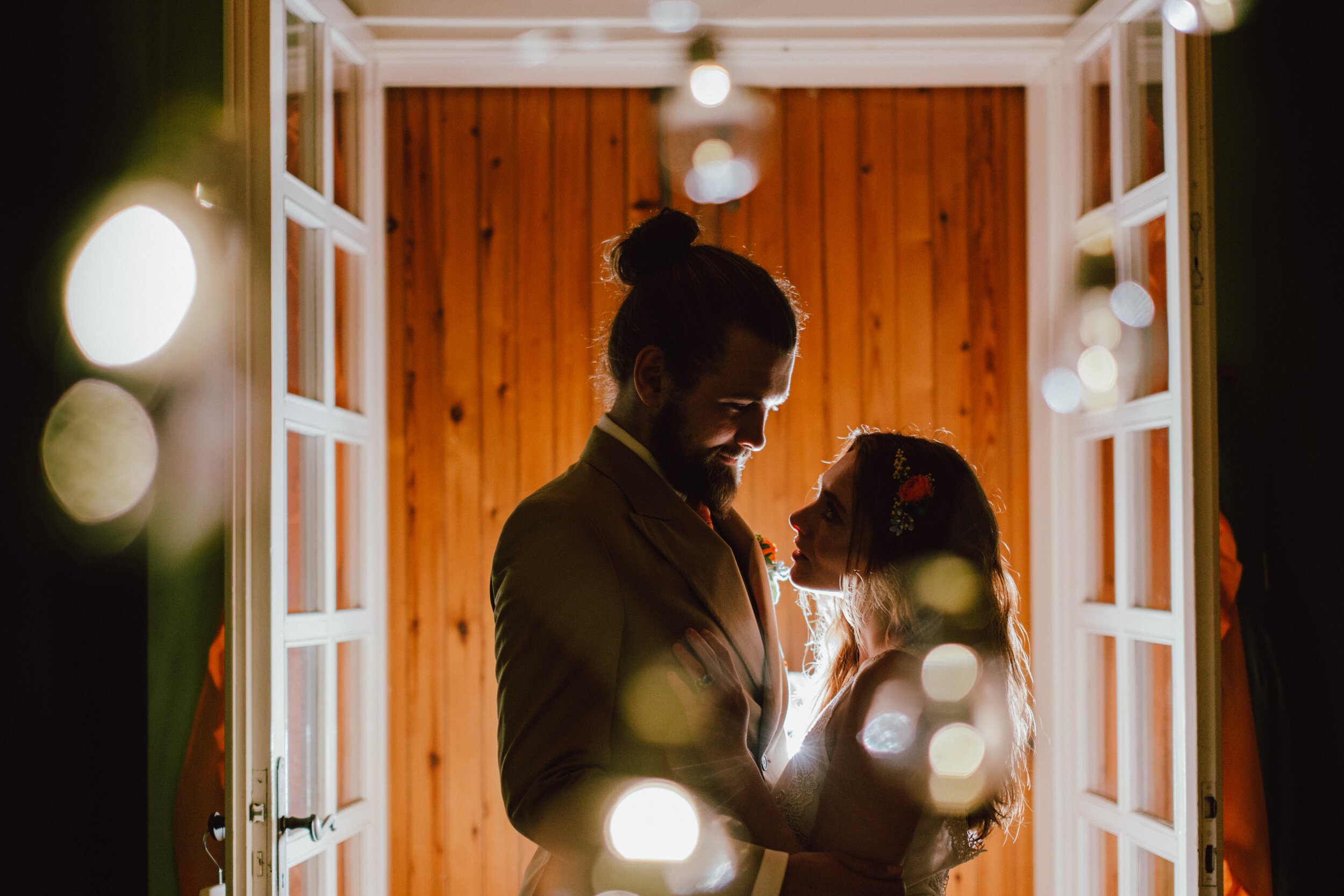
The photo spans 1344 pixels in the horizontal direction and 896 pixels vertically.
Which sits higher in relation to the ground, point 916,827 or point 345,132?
point 345,132

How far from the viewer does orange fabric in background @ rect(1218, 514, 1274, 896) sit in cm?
182

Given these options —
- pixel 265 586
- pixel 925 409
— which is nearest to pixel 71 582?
pixel 265 586

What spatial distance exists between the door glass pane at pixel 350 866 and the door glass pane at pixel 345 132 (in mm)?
1789

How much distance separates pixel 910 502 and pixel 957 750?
1.40 feet

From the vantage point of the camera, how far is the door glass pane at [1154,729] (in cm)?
195

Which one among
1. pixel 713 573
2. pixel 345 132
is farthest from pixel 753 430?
pixel 345 132

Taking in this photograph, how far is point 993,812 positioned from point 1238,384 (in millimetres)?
1268

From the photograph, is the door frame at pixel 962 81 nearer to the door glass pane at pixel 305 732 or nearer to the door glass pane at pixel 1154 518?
the door glass pane at pixel 1154 518

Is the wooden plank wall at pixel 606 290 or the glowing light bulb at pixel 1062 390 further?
the wooden plank wall at pixel 606 290

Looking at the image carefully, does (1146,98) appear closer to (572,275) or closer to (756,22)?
(756,22)

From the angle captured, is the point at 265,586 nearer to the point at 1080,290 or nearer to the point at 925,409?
the point at 925,409

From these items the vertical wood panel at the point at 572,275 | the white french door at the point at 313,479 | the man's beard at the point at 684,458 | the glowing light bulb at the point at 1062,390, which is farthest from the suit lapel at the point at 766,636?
the glowing light bulb at the point at 1062,390

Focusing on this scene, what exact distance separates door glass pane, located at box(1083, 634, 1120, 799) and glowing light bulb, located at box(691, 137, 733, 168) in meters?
1.85

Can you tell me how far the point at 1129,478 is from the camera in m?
2.15
